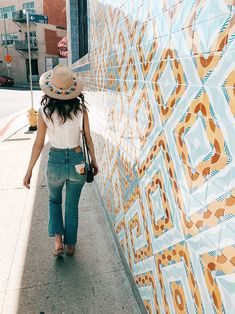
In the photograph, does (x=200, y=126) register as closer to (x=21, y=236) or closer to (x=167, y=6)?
(x=167, y=6)

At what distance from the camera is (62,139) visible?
2.57 m

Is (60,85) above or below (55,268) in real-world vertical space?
above

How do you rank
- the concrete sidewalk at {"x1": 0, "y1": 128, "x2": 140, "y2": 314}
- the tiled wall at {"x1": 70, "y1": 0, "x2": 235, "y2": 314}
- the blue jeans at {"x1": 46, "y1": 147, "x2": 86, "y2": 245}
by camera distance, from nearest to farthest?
the tiled wall at {"x1": 70, "y1": 0, "x2": 235, "y2": 314}, the concrete sidewalk at {"x1": 0, "y1": 128, "x2": 140, "y2": 314}, the blue jeans at {"x1": 46, "y1": 147, "x2": 86, "y2": 245}

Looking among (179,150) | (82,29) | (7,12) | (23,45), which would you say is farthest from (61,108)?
(7,12)

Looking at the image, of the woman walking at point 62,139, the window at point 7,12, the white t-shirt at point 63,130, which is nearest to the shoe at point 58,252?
the woman walking at point 62,139

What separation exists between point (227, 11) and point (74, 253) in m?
2.55

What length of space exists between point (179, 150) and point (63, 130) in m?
1.33

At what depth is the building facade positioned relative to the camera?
3694cm

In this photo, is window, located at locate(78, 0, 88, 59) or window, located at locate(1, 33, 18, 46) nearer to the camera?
window, located at locate(78, 0, 88, 59)

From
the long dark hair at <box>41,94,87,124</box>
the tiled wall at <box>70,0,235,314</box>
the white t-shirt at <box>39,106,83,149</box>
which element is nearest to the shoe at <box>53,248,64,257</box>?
the tiled wall at <box>70,0,235,314</box>

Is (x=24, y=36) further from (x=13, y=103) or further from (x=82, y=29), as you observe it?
(x=82, y=29)

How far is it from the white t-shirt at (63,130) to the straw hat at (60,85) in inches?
6.5

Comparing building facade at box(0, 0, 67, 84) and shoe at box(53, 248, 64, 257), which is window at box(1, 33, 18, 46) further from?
shoe at box(53, 248, 64, 257)

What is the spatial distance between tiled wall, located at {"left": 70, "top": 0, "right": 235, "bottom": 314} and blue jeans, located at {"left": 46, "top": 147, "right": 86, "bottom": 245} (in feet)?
1.50
